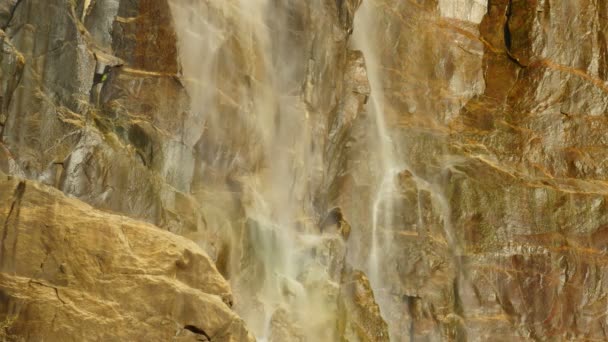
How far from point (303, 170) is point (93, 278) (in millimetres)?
7221

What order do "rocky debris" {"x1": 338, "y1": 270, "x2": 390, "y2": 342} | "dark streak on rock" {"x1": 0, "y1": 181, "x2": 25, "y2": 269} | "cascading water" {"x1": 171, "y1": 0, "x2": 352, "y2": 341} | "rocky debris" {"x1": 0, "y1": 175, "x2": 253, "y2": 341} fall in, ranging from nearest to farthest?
"rocky debris" {"x1": 0, "y1": 175, "x2": 253, "y2": 341} < "dark streak on rock" {"x1": 0, "y1": 181, "x2": 25, "y2": 269} < "cascading water" {"x1": 171, "y1": 0, "x2": 352, "y2": 341} < "rocky debris" {"x1": 338, "y1": 270, "x2": 390, "y2": 342}

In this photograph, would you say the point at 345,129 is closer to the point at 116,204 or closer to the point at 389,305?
the point at 389,305

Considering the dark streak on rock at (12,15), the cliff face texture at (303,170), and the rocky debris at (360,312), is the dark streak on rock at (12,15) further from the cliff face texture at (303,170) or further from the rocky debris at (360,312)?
the rocky debris at (360,312)

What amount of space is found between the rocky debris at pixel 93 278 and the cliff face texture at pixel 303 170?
0.03 metres

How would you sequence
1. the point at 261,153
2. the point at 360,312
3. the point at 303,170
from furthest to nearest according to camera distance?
the point at 303,170 < the point at 261,153 < the point at 360,312

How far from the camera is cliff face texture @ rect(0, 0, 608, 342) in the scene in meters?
11.5

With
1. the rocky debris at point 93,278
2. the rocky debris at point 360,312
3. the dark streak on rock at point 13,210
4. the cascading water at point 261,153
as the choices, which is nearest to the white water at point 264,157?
the cascading water at point 261,153

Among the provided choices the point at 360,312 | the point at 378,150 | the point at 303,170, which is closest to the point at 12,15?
the point at 303,170

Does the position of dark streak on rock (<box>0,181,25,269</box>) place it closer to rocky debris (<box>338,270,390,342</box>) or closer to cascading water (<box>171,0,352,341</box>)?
cascading water (<box>171,0,352,341</box>)

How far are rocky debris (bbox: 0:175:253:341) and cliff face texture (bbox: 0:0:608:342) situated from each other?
31mm

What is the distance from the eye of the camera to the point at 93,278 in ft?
36.3

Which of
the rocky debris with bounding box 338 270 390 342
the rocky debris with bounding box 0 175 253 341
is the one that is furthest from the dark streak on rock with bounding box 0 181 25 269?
the rocky debris with bounding box 338 270 390 342

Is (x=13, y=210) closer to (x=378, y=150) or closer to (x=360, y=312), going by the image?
(x=360, y=312)

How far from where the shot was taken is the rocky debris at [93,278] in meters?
10.5
